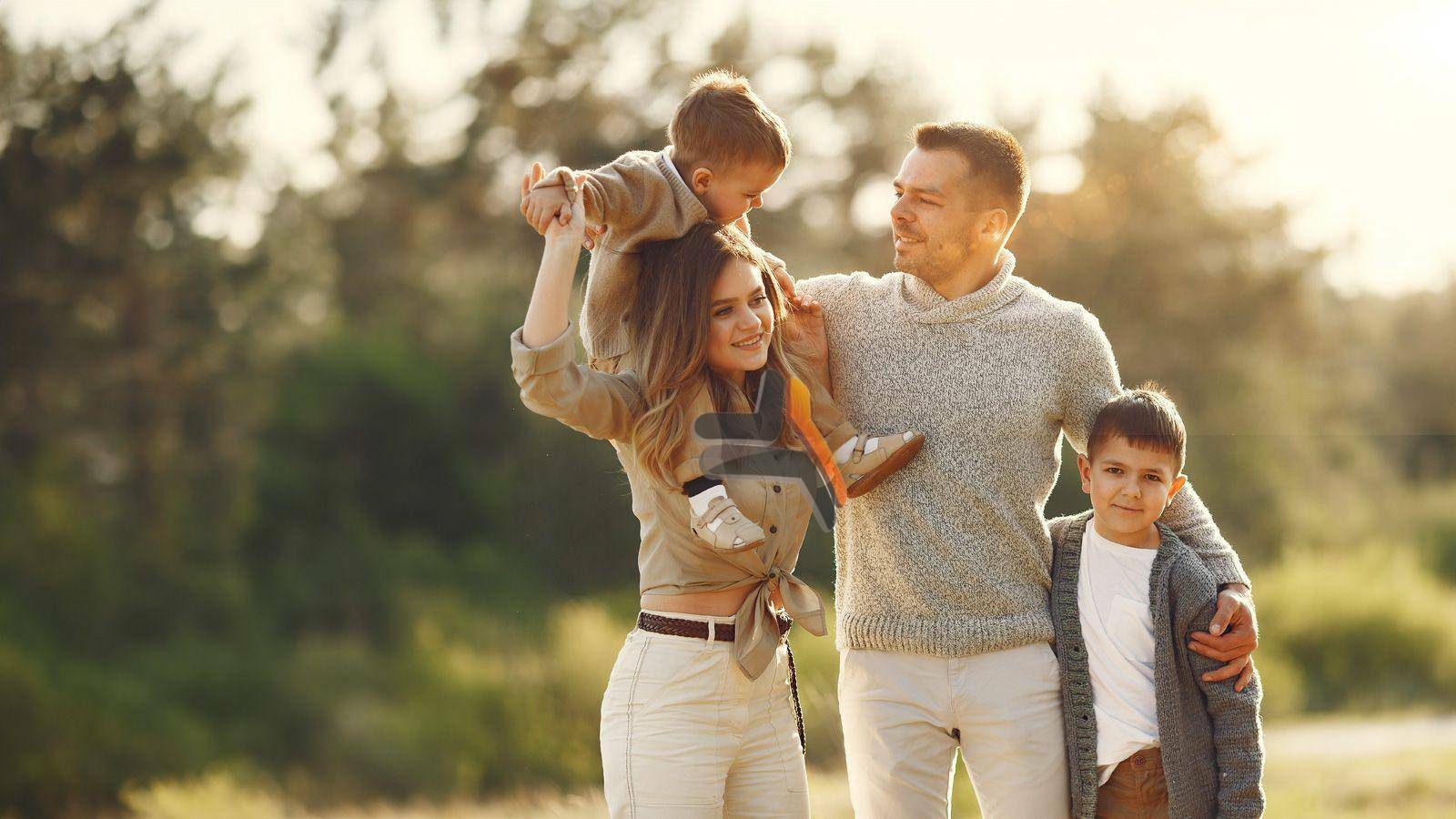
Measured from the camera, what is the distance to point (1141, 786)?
219 centimetres

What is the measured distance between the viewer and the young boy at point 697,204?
6.62 feet

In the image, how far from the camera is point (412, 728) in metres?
11.4

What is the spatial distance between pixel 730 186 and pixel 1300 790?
14.3 ft

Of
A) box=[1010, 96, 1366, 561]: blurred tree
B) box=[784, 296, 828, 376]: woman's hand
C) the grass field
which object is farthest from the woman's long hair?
box=[1010, 96, 1366, 561]: blurred tree

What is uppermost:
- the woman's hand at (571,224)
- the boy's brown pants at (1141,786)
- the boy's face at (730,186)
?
the boy's face at (730,186)

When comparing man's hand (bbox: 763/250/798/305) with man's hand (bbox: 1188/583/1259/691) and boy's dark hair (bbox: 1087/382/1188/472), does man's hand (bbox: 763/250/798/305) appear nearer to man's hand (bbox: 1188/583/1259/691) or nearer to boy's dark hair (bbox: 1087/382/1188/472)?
boy's dark hair (bbox: 1087/382/1188/472)

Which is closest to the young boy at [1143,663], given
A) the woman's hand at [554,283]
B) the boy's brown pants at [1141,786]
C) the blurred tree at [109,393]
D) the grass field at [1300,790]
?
the boy's brown pants at [1141,786]

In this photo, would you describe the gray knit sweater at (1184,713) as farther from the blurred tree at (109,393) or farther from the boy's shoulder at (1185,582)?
the blurred tree at (109,393)

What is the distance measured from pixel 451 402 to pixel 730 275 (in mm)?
11202

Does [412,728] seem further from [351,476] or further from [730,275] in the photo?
[730,275]

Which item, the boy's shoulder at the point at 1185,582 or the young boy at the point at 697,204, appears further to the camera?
the boy's shoulder at the point at 1185,582

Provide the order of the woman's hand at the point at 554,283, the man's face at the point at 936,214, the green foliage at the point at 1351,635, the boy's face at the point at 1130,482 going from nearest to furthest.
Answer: the woman's hand at the point at 554,283 < the boy's face at the point at 1130,482 < the man's face at the point at 936,214 < the green foliage at the point at 1351,635
